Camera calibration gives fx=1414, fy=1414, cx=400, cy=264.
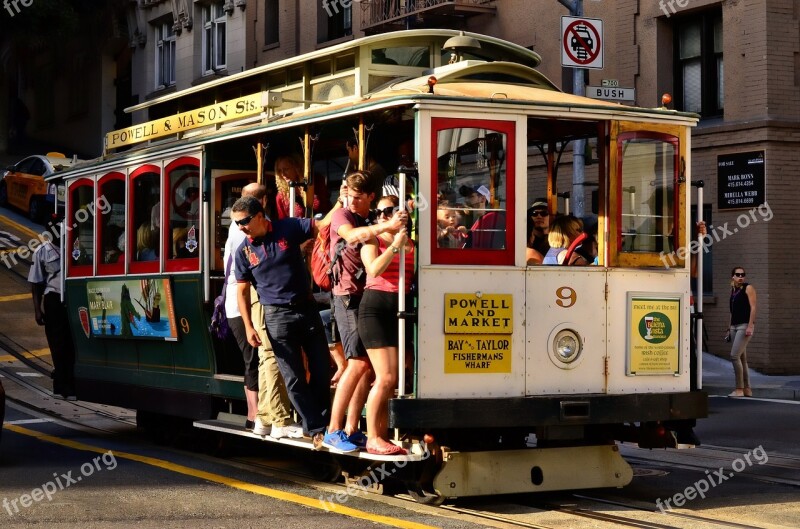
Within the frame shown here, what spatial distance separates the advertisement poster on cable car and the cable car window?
430cm

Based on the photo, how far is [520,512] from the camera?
9398mm

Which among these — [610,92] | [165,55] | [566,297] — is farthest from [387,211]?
[165,55]

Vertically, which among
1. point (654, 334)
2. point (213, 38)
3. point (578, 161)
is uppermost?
point (213, 38)

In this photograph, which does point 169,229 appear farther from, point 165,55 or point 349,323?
point 165,55

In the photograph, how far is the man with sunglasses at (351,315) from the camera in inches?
380

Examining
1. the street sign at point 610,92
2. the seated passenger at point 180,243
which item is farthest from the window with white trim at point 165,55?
the seated passenger at point 180,243

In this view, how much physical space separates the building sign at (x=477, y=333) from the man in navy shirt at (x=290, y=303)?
1155mm

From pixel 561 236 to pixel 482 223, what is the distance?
98 centimetres

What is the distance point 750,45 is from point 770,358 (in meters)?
5.04

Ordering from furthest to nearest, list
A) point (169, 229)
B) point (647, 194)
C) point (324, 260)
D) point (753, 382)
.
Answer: point (753, 382), point (169, 229), point (647, 194), point (324, 260)

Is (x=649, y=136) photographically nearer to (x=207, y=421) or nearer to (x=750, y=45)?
(x=207, y=421)

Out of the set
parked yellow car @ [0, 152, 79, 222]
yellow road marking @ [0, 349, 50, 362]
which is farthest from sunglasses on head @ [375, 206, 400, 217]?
parked yellow car @ [0, 152, 79, 222]

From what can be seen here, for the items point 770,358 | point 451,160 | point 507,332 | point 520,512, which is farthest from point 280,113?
point 770,358

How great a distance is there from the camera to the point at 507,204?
980 centimetres
